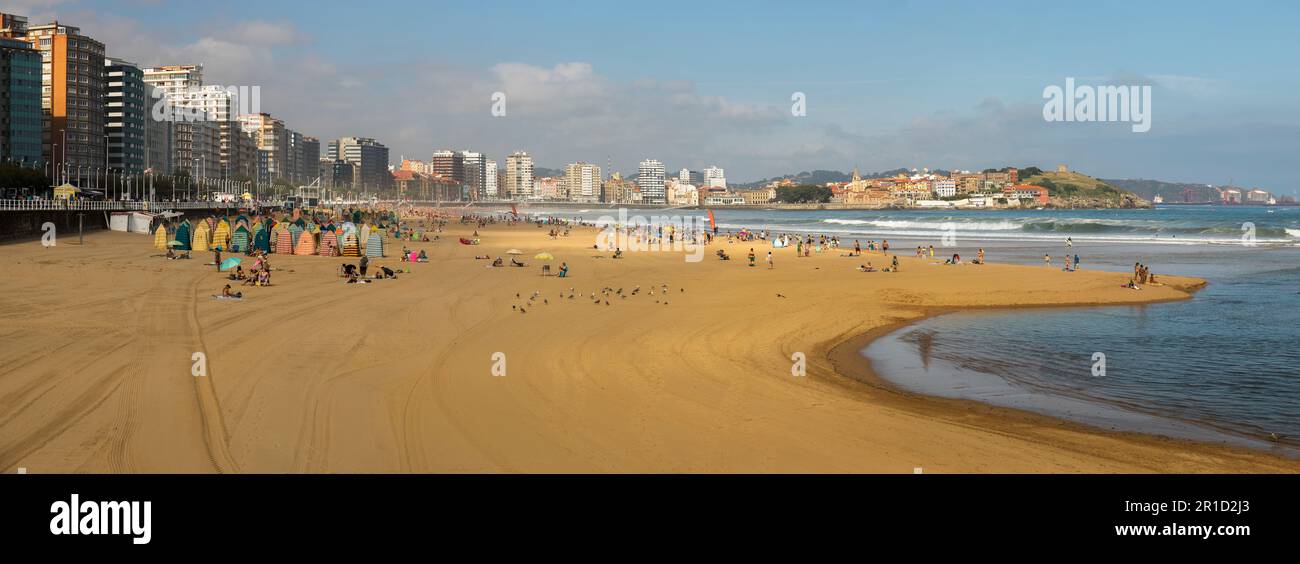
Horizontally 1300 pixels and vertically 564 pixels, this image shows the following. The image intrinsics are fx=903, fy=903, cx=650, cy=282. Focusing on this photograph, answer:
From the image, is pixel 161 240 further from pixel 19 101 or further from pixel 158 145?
pixel 158 145

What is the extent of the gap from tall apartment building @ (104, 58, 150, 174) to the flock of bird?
104340mm

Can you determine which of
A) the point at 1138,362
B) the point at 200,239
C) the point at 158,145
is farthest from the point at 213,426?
the point at 158,145

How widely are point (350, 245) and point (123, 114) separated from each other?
93697mm

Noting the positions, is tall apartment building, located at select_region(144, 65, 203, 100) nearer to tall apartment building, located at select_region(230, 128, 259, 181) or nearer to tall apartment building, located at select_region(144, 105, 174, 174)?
tall apartment building, located at select_region(230, 128, 259, 181)

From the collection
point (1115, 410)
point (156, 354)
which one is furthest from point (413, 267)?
point (1115, 410)

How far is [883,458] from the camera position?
29.0ft

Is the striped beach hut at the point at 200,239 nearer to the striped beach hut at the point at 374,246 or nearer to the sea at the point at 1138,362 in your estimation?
the striped beach hut at the point at 374,246

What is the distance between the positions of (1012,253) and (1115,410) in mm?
39226

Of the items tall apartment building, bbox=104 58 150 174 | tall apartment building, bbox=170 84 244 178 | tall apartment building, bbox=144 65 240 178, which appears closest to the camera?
tall apartment building, bbox=104 58 150 174

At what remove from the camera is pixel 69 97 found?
328 feet

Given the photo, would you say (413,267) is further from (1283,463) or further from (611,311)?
(1283,463)

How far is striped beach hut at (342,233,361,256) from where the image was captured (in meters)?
36.0

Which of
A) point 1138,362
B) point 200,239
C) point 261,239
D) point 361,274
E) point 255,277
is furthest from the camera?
point 200,239

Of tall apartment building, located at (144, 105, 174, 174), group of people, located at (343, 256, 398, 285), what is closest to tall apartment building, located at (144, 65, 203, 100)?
tall apartment building, located at (144, 105, 174, 174)
